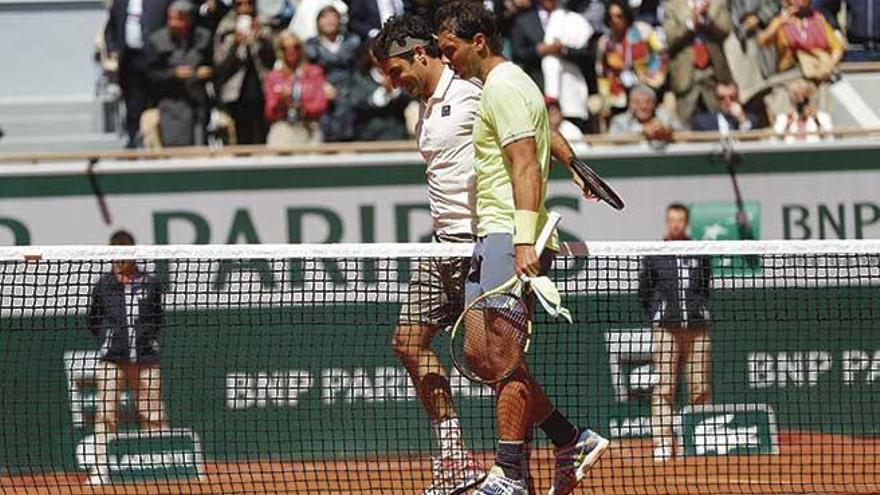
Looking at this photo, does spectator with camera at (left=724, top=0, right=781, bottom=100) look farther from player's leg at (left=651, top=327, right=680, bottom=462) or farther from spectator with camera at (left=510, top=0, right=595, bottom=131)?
player's leg at (left=651, top=327, right=680, bottom=462)

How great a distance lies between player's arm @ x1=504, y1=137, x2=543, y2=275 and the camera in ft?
25.9

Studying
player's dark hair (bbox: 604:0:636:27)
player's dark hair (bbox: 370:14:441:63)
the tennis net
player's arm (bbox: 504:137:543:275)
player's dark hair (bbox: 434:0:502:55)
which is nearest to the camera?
player's arm (bbox: 504:137:543:275)

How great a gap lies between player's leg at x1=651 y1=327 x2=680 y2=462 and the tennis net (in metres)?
0.02

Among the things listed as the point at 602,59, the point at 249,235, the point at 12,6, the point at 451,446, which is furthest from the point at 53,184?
the point at 451,446

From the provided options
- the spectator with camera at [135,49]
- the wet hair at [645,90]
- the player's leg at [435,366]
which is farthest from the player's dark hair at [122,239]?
the player's leg at [435,366]

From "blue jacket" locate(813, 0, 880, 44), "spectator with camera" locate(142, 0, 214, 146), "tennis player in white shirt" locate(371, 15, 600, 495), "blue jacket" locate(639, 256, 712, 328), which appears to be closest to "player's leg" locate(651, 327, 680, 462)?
"blue jacket" locate(639, 256, 712, 328)

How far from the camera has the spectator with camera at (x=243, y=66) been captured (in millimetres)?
14328

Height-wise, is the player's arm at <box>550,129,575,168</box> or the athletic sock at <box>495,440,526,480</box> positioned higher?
the player's arm at <box>550,129,575,168</box>

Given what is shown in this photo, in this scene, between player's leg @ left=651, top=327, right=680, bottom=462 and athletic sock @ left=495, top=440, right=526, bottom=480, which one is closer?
athletic sock @ left=495, top=440, right=526, bottom=480

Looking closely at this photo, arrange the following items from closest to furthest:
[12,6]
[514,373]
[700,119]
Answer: [514,373] → [700,119] → [12,6]

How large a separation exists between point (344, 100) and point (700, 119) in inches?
110

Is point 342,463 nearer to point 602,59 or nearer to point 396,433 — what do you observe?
point 396,433

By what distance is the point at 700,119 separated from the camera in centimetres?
1448

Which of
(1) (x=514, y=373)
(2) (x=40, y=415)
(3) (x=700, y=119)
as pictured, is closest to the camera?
(1) (x=514, y=373)
